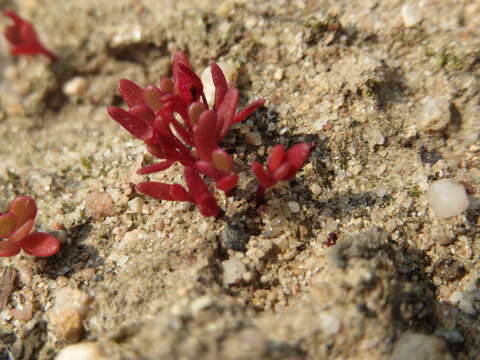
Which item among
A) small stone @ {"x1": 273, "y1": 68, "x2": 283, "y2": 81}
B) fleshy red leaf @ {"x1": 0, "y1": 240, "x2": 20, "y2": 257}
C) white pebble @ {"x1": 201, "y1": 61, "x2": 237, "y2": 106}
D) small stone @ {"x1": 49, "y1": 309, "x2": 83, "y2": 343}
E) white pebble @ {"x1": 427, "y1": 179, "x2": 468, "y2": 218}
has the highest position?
white pebble @ {"x1": 201, "y1": 61, "x2": 237, "y2": 106}

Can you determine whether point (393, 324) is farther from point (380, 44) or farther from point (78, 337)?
point (380, 44)

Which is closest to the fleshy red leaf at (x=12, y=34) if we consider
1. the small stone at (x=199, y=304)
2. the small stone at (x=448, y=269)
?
the small stone at (x=199, y=304)

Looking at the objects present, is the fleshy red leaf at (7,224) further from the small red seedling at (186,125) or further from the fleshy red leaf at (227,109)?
the fleshy red leaf at (227,109)

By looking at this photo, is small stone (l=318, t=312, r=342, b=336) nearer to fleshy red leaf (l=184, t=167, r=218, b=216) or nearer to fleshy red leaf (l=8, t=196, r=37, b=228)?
fleshy red leaf (l=184, t=167, r=218, b=216)

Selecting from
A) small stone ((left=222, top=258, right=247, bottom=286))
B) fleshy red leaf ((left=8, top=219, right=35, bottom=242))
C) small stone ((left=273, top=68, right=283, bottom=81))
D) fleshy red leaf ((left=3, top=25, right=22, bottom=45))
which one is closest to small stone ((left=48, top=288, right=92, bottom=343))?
fleshy red leaf ((left=8, top=219, right=35, bottom=242))

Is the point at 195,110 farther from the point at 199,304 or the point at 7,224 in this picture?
the point at 7,224

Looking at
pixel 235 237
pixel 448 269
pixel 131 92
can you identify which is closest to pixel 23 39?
pixel 131 92

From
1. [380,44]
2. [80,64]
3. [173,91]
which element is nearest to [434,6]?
[380,44]
